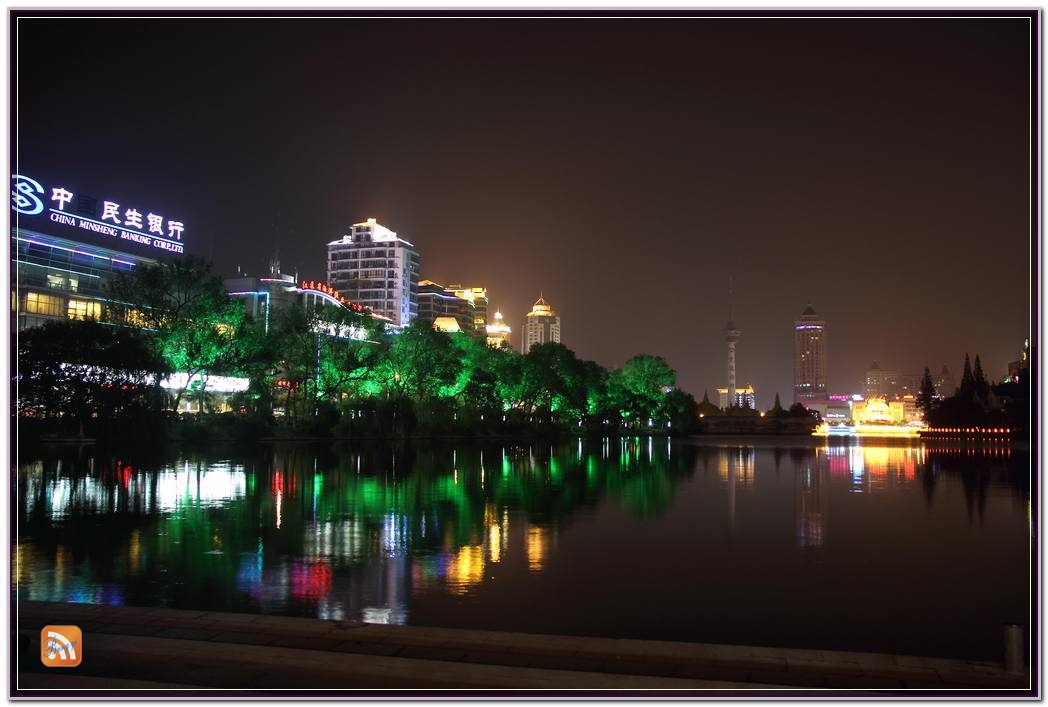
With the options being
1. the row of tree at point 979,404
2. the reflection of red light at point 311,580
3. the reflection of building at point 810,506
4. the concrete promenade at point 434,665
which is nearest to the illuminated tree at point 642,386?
the row of tree at point 979,404

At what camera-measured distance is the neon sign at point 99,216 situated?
7750 cm

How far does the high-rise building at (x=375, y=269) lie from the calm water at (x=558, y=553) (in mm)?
155889

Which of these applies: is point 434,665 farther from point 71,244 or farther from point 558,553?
point 71,244

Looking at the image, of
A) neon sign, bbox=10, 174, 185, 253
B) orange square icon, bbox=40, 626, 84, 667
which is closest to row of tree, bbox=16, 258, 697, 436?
neon sign, bbox=10, 174, 185, 253

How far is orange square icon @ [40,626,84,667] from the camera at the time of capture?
6.77 meters

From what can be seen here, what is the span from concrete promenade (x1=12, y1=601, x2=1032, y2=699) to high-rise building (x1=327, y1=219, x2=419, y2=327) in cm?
17391

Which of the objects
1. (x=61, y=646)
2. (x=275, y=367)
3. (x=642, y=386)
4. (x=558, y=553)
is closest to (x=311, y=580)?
(x=558, y=553)

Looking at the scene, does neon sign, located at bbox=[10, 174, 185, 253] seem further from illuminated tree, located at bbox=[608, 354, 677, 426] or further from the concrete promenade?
the concrete promenade

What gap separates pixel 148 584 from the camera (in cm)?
1133

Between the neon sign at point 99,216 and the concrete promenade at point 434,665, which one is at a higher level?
the neon sign at point 99,216

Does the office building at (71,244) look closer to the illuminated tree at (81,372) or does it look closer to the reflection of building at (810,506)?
the illuminated tree at (81,372)

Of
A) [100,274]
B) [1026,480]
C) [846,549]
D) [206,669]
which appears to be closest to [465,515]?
[846,549]

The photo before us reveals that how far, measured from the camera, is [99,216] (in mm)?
83938

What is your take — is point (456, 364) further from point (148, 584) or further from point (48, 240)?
point (148, 584)
